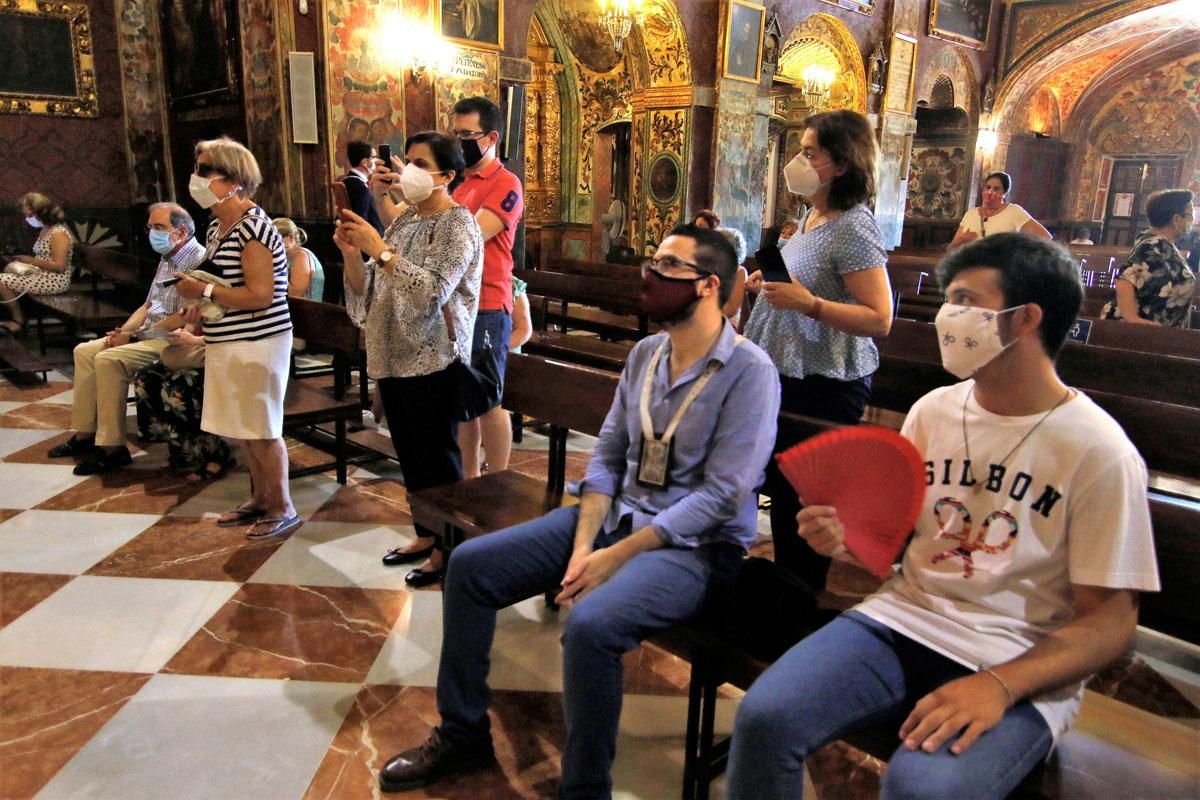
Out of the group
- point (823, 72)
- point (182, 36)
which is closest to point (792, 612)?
point (182, 36)

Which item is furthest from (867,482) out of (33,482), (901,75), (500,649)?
(901,75)

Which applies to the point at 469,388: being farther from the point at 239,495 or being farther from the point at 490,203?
the point at 239,495

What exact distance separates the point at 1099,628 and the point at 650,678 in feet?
4.98

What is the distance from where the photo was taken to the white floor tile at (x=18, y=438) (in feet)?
15.8

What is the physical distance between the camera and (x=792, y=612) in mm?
1972

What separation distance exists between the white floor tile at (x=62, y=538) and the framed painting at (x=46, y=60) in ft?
24.9

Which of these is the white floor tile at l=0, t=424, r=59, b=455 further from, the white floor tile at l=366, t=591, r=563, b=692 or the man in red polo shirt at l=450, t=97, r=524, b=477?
the man in red polo shirt at l=450, t=97, r=524, b=477

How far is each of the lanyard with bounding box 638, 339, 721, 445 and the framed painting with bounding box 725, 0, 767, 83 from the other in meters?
9.43

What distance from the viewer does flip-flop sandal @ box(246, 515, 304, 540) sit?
3686 mm

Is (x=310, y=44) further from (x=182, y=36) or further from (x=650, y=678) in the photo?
(x=650, y=678)

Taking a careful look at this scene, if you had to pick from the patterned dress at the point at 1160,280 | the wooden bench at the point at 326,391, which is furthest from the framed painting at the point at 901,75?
the wooden bench at the point at 326,391

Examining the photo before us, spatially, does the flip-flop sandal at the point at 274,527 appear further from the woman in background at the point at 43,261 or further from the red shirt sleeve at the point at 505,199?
the woman in background at the point at 43,261

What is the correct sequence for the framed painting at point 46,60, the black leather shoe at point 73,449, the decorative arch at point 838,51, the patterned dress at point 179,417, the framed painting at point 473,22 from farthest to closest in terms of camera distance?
the decorative arch at point 838,51
the framed painting at point 46,60
the framed painting at point 473,22
the black leather shoe at point 73,449
the patterned dress at point 179,417

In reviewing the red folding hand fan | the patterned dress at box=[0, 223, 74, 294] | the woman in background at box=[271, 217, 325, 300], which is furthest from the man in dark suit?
the red folding hand fan
